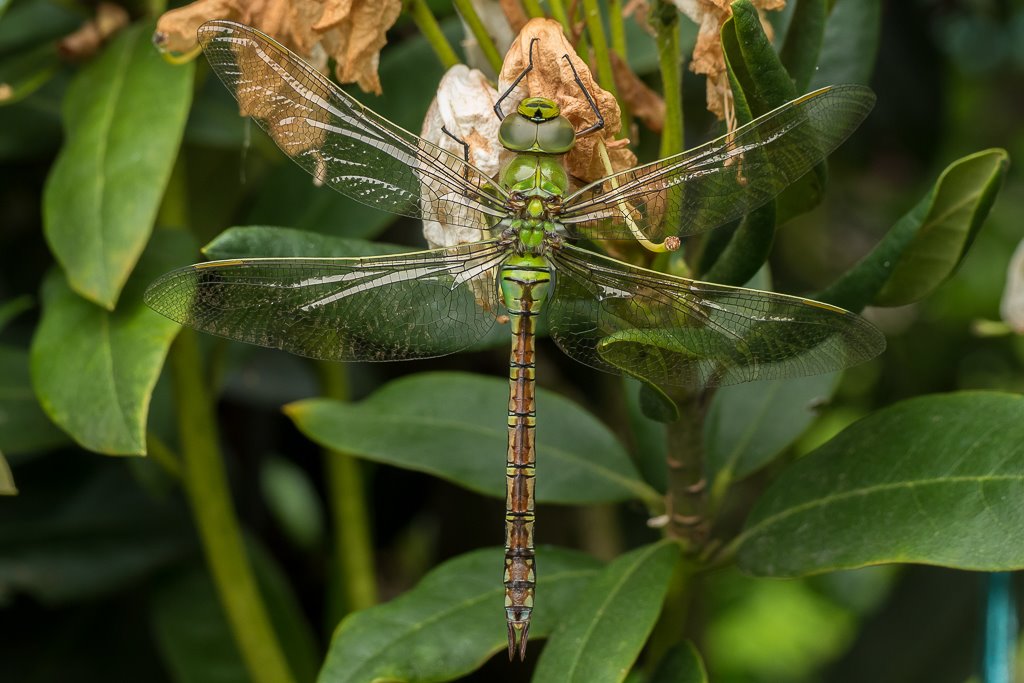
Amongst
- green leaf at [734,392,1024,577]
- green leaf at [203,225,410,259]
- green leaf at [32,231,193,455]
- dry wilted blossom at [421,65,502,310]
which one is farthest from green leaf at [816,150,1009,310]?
green leaf at [32,231,193,455]

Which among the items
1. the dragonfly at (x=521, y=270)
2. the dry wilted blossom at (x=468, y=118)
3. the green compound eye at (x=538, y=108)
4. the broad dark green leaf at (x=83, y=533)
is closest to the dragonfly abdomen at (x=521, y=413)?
the dragonfly at (x=521, y=270)

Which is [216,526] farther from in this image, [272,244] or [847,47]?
[847,47]

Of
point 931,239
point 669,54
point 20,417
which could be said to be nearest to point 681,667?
point 931,239

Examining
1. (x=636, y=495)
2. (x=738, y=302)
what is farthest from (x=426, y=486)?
(x=738, y=302)

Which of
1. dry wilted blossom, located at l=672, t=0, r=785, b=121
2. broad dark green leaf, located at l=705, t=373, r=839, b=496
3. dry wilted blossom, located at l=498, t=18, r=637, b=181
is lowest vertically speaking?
broad dark green leaf, located at l=705, t=373, r=839, b=496

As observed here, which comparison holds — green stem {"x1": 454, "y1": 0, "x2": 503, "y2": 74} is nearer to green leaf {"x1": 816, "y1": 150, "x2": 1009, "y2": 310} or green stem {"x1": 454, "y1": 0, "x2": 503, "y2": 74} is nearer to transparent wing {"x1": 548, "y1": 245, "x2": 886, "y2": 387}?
transparent wing {"x1": 548, "y1": 245, "x2": 886, "y2": 387}

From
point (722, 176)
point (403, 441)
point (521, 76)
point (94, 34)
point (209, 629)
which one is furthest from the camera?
point (209, 629)

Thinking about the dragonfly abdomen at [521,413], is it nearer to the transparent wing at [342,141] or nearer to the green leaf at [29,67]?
the transparent wing at [342,141]

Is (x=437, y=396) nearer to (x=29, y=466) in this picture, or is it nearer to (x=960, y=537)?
(x=960, y=537)
